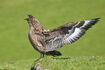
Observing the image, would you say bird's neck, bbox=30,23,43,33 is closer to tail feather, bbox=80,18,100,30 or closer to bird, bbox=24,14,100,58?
bird, bbox=24,14,100,58

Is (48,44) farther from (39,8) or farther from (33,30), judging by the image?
(39,8)

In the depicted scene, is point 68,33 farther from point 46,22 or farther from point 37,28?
point 46,22

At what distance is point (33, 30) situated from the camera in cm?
1201

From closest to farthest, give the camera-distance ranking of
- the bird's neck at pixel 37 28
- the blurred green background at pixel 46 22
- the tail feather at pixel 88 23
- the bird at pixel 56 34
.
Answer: the tail feather at pixel 88 23
the bird at pixel 56 34
the bird's neck at pixel 37 28
the blurred green background at pixel 46 22

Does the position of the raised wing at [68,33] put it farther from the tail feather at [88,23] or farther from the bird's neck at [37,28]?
the bird's neck at [37,28]

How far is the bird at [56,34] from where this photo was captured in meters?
11.5

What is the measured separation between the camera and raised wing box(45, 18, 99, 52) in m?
11.5

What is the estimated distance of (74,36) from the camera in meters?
11.6

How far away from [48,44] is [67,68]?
1370 mm

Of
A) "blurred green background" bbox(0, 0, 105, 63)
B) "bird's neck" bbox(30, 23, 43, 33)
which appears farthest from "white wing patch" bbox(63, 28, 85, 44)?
"blurred green background" bbox(0, 0, 105, 63)

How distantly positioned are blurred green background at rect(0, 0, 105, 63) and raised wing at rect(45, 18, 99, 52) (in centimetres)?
1827

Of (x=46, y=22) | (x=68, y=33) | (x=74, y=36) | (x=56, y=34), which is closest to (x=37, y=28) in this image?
(x=56, y=34)

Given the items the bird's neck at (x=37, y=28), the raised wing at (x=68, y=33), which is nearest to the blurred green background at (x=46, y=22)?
the bird's neck at (x=37, y=28)

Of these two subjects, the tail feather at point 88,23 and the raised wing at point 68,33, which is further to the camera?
the raised wing at point 68,33
